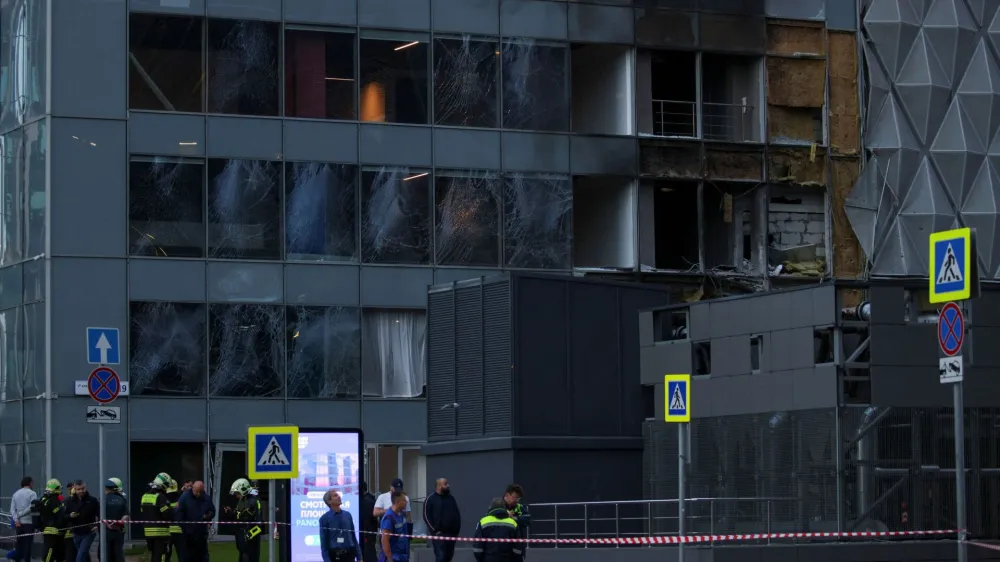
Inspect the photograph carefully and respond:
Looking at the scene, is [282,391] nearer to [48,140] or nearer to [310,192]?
[310,192]

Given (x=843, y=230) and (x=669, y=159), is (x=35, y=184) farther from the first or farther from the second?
(x=843, y=230)

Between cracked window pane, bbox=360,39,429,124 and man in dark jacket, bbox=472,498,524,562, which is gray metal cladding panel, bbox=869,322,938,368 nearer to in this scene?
man in dark jacket, bbox=472,498,524,562

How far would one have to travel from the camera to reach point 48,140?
39875mm

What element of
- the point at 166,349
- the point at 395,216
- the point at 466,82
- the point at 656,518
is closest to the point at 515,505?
the point at 656,518

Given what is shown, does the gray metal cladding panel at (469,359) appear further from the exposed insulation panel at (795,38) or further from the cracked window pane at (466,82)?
the exposed insulation panel at (795,38)

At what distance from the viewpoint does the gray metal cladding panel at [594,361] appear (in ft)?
103

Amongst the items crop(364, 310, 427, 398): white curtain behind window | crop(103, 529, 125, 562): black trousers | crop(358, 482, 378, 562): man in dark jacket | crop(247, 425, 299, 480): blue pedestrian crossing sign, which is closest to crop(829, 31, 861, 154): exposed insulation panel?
crop(364, 310, 427, 398): white curtain behind window

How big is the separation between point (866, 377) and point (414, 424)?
17.1 m

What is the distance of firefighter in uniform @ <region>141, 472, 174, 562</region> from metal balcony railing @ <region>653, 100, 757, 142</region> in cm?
2225

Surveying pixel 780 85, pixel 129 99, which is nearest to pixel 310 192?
pixel 129 99

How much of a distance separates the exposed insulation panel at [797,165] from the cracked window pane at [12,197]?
18922mm

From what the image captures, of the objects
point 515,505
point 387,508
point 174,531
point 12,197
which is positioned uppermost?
point 12,197

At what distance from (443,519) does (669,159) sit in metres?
22.5

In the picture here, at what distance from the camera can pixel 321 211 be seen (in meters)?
42.4
